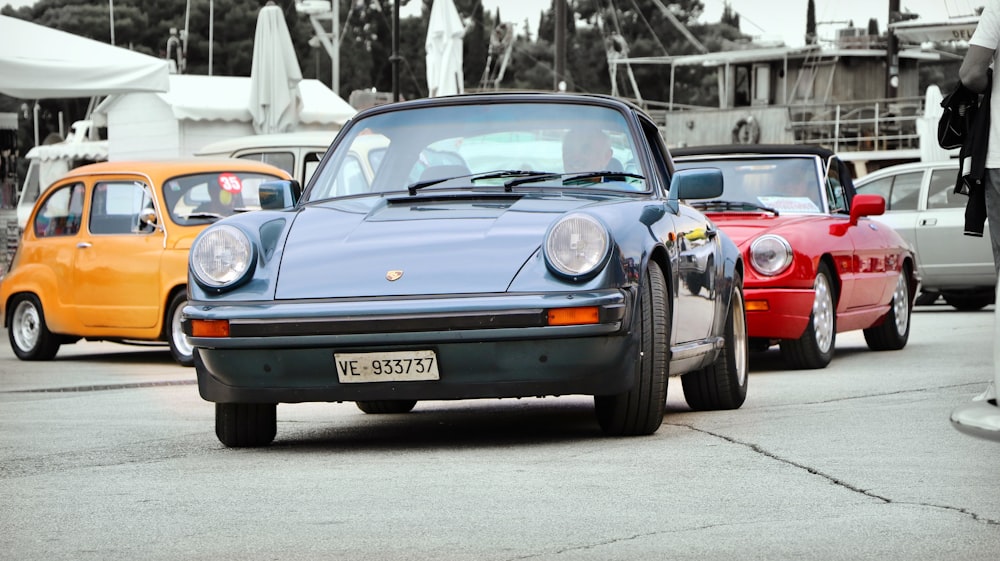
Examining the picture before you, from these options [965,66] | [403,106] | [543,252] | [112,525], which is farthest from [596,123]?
[112,525]

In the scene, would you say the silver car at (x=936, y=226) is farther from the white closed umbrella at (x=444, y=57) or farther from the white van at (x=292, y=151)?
the white closed umbrella at (x=444, y=57)

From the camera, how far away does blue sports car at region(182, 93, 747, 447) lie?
6316mm

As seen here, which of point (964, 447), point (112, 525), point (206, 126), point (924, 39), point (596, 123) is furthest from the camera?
point (924, 39)

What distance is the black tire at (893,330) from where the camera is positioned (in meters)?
13.1

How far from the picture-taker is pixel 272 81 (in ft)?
75.5

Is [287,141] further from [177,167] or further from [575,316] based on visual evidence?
[575,316]

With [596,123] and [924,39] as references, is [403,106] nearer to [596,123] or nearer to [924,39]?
[596,123]

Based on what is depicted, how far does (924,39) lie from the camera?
45.3 m

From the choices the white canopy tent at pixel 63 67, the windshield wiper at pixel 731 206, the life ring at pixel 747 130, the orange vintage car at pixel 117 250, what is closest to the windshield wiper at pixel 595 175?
the windshield wiper at pixel 731 206

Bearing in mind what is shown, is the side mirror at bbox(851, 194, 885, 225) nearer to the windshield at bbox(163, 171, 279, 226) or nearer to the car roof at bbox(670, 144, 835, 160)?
the car roof at bbox(670, 144, 835, 160)

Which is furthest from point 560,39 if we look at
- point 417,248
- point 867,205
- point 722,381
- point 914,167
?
point 417,248

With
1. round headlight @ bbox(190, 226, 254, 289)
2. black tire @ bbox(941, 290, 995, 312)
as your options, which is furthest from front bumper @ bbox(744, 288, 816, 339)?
black tire @ bbox(941, 290, 995, 312)

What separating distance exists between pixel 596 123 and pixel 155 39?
77291 millimetres

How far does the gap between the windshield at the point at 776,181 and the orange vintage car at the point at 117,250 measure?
3.51m
